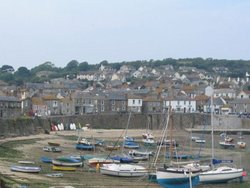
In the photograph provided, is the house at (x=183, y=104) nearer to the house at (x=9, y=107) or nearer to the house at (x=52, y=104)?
the house at (x=52, y=104)

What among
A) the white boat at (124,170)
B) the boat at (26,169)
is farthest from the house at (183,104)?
the boat at (26,169)

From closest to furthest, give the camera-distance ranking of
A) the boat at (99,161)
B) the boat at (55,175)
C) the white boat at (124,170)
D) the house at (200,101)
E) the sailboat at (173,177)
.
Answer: the sailboat at (173,177), the boat at (55,175), the white boat at (124,170), the boat at (99,161), the house at (200,101)

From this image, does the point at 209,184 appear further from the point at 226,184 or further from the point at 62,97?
the point at 62,97

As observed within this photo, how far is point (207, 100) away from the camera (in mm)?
117312

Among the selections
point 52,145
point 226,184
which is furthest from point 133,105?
point 226,184

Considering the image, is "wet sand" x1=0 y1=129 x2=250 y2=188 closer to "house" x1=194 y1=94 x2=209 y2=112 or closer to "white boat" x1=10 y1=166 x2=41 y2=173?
"white boat" x1=10 y1=166 x2=41 y2=173

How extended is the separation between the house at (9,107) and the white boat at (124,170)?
40153mm

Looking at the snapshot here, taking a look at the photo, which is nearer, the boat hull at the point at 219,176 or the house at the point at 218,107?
the boat hull at the point at 219,176

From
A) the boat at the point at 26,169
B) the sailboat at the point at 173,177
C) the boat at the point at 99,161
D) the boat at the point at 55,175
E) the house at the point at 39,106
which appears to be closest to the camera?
the sailboat at the point at 173,177

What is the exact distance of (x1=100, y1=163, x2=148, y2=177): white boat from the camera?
4188 centimetres

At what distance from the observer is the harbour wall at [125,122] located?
77.0 metres

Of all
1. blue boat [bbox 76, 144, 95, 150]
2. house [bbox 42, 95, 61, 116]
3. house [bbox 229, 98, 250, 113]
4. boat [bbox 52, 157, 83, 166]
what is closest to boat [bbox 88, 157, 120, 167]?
boat [bbox 52, 157, 83, 166]

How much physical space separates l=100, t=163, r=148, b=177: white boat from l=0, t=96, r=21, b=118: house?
132 feet

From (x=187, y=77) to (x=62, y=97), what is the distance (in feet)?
265
